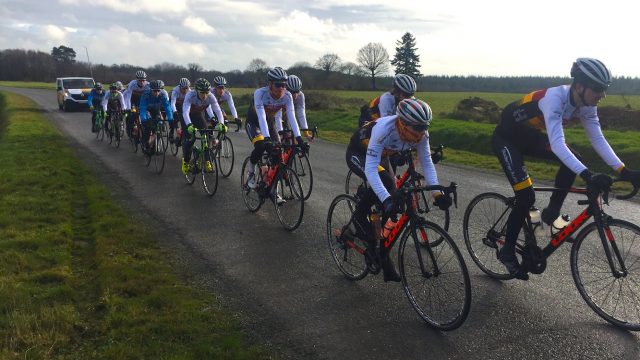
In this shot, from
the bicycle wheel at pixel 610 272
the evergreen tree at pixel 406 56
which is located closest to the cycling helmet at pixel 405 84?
the bicycle wheel at pixel 610 272

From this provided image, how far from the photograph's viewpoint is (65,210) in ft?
26.1

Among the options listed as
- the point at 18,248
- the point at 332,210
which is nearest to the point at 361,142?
the point at 332,210

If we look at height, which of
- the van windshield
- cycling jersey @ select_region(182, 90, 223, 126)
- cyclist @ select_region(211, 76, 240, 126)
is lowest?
cycling jersey @ select_region(182, 90, 223, 126)

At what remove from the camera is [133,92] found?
15664 mm

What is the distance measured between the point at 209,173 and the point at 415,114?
645 centimetres

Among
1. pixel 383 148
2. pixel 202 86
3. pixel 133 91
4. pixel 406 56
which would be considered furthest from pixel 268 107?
pixel 406 56

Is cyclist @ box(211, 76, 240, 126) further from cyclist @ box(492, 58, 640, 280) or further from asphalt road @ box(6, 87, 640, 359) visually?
cyclist @ box(492, 58, 640, 280)

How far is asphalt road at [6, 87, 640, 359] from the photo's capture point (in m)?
4.00

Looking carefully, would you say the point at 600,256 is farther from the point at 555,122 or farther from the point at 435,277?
the point at 435,277

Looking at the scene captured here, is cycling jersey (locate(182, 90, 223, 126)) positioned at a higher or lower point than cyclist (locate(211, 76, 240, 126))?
lower

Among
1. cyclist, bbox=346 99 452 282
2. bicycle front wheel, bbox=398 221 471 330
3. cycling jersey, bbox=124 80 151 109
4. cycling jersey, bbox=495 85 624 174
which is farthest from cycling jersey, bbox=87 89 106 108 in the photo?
bicycle front wheel, bbox=398 221 471 330

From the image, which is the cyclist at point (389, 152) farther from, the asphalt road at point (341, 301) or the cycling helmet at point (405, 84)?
the cycling helmet at point (405, 84)

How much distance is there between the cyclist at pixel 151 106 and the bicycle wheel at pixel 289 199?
5.88 m

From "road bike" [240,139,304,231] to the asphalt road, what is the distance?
242 millimetres
